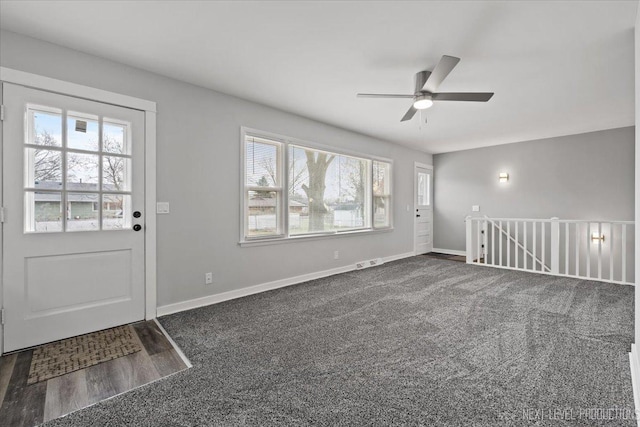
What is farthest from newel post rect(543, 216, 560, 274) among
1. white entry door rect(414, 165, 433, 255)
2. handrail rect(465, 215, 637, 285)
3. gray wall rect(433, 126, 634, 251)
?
white entry door rect(414, 165, 433, 255)

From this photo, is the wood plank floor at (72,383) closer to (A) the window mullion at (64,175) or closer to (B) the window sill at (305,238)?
(A) the window mullion at (64,175)

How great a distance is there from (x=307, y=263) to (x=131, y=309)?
2226 mm

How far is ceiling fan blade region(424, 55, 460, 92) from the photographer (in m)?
2.12

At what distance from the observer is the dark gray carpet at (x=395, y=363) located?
1.51 metres

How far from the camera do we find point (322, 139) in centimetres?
447

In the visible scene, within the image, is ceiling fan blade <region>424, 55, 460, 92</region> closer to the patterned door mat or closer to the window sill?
the window sill

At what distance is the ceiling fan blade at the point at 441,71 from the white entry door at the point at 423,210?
4030 millimetres

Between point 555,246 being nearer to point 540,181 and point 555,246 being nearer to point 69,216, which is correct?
point 540,181

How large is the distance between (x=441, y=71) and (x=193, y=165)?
2555mm

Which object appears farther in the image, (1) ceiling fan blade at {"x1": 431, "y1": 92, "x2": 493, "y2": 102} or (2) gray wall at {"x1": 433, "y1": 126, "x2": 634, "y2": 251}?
(2) gray wall at {"x1": 433, "y1": 126, "x2": 634, "y2": 251}

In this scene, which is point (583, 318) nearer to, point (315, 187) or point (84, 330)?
point (315, 187)

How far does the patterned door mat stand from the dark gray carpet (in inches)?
14.4

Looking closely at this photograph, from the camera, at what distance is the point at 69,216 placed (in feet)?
7.87

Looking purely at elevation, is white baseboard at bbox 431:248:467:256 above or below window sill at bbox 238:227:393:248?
below
